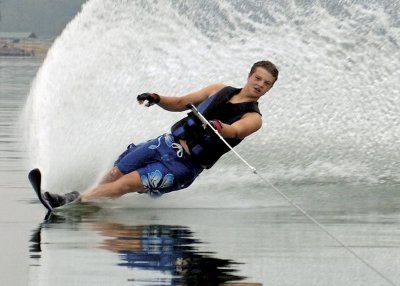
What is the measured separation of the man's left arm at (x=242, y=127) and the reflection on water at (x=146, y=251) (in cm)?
85

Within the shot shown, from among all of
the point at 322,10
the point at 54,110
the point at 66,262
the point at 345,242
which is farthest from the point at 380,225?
the point at 322,10

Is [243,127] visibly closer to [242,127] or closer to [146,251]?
[242,127]

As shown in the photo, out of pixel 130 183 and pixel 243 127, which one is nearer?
pixel 243 127

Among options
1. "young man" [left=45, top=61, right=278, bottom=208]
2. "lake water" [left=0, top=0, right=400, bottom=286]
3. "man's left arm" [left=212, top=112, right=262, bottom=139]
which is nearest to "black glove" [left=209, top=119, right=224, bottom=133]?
"man's left arm" [left=212, top=112, right=262, bottom=139]

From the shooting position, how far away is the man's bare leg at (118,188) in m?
11.1

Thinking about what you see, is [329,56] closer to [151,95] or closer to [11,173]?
[11,173]

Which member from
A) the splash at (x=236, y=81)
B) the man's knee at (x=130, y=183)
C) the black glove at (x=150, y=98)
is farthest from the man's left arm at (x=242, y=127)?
the splash at (x=236, y=81)

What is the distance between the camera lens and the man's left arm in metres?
10.6

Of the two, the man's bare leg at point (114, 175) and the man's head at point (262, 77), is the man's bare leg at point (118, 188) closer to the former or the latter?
the man's bare leg at point (114, 175)

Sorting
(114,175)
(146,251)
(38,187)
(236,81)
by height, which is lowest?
(146,251)

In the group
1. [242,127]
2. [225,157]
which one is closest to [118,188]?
[242,127]

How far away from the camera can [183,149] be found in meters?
11.2

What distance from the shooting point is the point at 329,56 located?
648 inches

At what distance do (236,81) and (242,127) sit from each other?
222 inches
